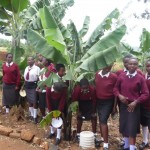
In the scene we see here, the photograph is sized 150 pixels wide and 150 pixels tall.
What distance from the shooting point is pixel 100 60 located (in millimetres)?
5070

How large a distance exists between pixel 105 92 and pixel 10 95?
10.5 feet

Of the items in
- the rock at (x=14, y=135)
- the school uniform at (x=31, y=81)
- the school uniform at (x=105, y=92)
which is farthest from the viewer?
the school uniform at (x=31, y=81)

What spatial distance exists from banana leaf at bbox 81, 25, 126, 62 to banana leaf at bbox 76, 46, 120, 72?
22cm

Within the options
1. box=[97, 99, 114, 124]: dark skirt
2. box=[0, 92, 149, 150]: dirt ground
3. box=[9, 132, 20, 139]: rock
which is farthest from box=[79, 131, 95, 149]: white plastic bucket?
box=[9, 132, 20, 139]: rock

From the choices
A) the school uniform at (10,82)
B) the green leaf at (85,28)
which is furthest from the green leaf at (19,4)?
the green leaf at (85,28)

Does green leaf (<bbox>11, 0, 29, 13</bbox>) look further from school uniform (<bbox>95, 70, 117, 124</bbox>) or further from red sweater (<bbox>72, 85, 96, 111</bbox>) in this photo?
school uniform (<bbox>95, 70, 117, 124</bbox>)

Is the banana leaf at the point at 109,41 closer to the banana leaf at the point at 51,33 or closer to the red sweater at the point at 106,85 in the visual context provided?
the red sweater at the point at 106,85

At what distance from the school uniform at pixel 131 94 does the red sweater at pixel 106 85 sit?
191 millimetres

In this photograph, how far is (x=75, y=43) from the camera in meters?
5.71

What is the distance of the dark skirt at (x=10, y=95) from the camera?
297 inches

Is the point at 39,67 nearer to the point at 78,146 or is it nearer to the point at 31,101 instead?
the point at 31,101

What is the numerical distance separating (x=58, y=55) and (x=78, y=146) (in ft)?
5.79

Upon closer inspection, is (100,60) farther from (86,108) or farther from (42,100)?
(42,100)

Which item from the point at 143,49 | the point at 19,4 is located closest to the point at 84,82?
the point at 19,4
